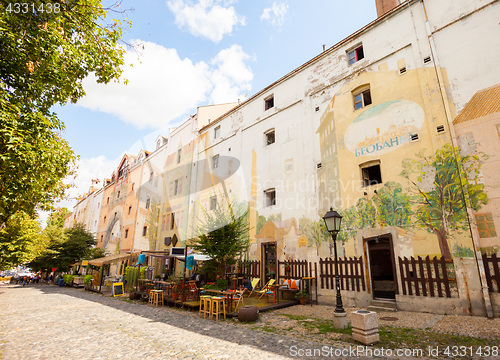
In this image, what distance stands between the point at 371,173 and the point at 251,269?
8792mm

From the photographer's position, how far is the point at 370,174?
41.9 feet

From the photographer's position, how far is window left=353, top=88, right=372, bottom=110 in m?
13.3

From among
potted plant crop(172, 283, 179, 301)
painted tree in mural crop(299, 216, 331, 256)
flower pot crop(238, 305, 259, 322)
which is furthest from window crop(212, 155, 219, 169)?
flower pot crop(238, 305, 259, 322)

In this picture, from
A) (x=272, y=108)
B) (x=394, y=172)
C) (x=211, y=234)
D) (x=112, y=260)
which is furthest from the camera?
(x=112, y=260)

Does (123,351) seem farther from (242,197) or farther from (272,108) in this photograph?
(272,108)

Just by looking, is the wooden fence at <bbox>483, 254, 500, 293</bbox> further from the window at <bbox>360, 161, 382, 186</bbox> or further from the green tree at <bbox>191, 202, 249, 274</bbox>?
the green tree at <bbox>191, 202, 249, 274</bbox>

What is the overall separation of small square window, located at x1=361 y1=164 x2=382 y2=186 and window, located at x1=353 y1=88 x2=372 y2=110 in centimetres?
319

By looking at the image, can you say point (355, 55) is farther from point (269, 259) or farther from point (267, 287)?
point (267, 287)

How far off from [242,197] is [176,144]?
1279 cm

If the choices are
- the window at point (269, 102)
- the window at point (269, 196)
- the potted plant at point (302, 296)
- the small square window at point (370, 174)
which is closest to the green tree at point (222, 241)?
the window at point (269, 196)

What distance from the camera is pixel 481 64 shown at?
991 centimetres

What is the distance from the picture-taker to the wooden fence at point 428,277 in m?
9.18

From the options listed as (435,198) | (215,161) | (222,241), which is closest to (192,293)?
(222,241)

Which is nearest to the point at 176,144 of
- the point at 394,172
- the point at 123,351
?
the point at 394,172
